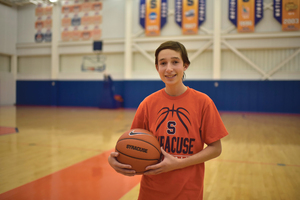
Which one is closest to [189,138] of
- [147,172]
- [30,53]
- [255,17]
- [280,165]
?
[147,172]

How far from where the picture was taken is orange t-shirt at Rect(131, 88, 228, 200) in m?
1.20

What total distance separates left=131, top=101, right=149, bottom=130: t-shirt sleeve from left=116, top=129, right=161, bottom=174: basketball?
3.2 inches

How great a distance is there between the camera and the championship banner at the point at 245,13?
1086 cm

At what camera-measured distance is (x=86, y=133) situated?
5188mm

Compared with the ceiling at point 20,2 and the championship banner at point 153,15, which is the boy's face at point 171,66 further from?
the ceiling at point 20,2

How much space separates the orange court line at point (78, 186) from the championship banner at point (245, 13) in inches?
407

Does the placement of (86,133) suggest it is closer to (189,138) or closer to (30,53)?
(189,138)

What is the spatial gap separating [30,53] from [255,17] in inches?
492

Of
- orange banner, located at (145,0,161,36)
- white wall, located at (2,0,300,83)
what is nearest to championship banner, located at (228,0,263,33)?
white wall, located at (2,0,300,83)

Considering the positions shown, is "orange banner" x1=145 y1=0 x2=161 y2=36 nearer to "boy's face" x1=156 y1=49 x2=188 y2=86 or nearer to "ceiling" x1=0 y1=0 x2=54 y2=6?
"ceiling" x1=0 y1=0 x2=54 y2=6

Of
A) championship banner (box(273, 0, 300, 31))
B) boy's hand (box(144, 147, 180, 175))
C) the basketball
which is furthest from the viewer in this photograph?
championship banner (box(273, 0, 300, 31))

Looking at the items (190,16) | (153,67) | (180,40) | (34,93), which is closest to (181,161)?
(180,40)

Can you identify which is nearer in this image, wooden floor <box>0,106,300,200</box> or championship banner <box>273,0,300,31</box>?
wooden floor <box>0,106,300,200</box>

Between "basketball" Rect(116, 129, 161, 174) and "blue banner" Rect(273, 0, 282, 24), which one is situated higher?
"blue banner" Rect(273, 0, 282, 24)
